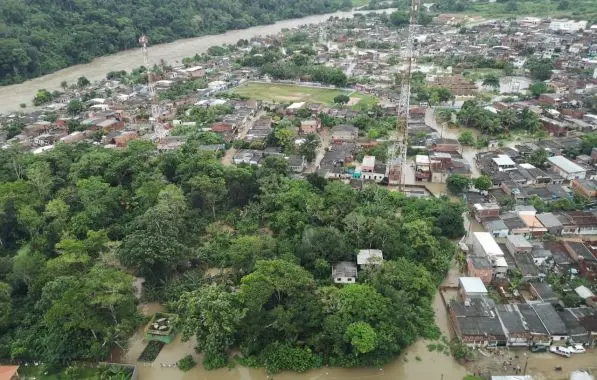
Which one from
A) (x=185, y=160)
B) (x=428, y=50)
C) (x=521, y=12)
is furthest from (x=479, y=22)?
(x=185, y=160)

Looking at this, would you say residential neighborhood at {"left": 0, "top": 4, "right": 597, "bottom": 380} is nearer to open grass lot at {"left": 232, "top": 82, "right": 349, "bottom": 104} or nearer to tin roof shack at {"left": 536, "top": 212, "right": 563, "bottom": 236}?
tin roof shack at {"left": 536, "top": 212, "right": 563, "bottom": 236}

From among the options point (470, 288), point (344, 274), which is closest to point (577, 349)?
point (470, 288)

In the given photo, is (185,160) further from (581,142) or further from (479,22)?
(479,22)

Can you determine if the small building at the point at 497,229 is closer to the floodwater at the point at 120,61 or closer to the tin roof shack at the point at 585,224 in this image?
the tin roof shack at the point at 585,224

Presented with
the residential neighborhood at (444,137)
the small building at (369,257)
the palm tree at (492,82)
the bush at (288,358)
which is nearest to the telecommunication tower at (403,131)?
the residential neighborhood at (444,137)

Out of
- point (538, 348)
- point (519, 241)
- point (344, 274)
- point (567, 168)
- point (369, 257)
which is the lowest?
point (538, 348)

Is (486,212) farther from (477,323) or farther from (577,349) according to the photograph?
(577,349)
